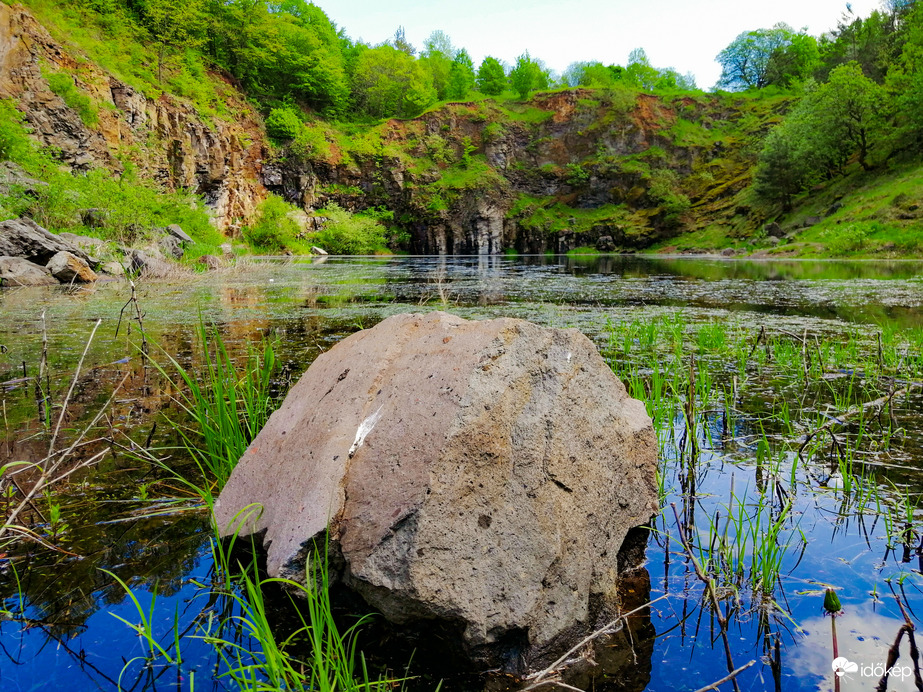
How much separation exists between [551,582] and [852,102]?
4595 cm

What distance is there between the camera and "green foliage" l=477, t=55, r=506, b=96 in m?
76.7

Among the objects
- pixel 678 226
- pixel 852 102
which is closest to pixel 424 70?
pixel 678 226

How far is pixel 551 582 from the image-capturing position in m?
1.96

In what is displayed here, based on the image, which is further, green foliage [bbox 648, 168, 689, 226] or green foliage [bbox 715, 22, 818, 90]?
green foliage [bbox 715, 22, 818, 90]

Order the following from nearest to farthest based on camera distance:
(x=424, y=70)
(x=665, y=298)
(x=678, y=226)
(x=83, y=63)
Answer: (x=665, y=298), (x=83, y=63), (x=678, y=226), (x=424, y=70)

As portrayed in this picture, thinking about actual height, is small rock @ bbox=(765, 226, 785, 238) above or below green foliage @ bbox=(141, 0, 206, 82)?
below

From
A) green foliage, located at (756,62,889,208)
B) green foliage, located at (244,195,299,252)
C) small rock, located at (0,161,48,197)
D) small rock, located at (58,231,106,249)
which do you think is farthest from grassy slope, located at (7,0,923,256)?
small rock, located at (58,231,106,249)

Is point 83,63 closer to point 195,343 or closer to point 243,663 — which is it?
point 195,343

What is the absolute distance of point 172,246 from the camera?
2100 cm

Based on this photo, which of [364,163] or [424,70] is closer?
[364,163]

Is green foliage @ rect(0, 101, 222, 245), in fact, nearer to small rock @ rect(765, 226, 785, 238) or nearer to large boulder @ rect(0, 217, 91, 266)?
large boulder @ rect(0, 217, 91, 266)

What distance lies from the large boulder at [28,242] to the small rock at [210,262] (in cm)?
501

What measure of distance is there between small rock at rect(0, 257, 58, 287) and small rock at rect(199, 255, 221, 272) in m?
6.04

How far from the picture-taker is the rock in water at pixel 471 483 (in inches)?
72.1
